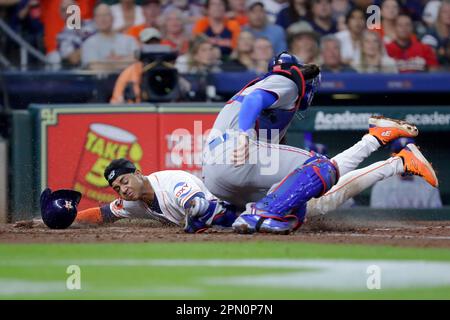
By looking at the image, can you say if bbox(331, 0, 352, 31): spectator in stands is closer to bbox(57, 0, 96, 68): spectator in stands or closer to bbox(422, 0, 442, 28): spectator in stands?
bbox(422, 0, 442, 28): spectator in stands

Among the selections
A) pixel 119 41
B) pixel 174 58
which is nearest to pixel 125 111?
pixel 174 58

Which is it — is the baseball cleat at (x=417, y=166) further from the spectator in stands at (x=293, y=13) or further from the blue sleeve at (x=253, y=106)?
the spectator in stands at (x=293, y=13)

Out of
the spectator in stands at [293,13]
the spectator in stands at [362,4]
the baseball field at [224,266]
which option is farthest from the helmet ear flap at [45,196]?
the spectator in stands at [362,4]

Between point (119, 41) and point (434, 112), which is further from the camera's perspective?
point (119, 41)

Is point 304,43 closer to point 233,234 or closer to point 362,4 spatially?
point 362,4

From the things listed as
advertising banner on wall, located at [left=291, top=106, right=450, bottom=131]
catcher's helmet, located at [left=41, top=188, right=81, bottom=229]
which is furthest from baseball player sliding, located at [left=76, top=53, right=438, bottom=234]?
advertising banner on wall, located at [left=291, top=106, right=450, bottom=131]

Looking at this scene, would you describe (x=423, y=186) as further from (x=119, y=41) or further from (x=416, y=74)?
(x=119, y=41)
